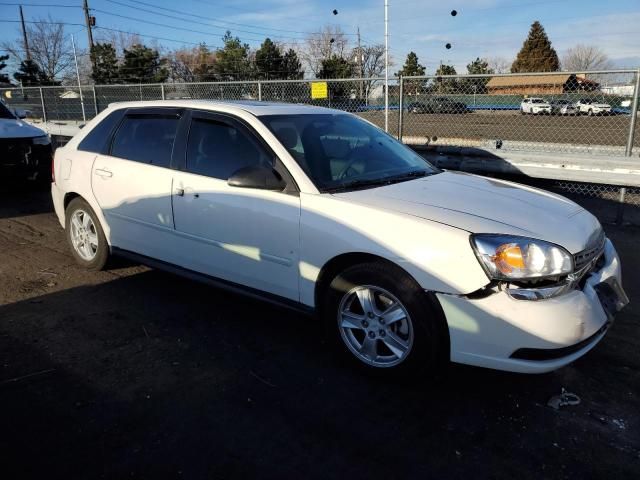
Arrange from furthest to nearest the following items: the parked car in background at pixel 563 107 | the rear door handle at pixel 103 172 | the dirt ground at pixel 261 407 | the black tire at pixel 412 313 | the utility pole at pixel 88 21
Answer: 1. the utility pole at pixel 88 21
2. the parked car in background at pixel 563 107
3. the rear door handle at pixel 103 172
4. the black tire at pixel 412 313
5. the dirt ground at pixel 261 407

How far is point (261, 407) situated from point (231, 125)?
2.05 meters

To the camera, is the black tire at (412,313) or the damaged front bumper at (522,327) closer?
the damaged front bumper at (522,327)

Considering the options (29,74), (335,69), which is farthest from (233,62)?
(29,74)

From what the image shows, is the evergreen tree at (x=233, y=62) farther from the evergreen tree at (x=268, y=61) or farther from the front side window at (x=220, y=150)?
the front side window at (x=220, y=150)

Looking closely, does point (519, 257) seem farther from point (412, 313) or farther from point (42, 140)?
point (42, 140)

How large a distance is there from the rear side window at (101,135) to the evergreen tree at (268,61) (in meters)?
48.9

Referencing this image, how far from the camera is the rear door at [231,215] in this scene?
3416 mm

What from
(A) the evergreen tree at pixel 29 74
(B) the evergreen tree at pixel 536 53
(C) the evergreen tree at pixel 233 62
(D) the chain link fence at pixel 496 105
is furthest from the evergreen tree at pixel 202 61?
(D) the chain link fence at pixel 496 105

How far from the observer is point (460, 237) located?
2770mm

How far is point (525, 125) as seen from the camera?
10602 mm

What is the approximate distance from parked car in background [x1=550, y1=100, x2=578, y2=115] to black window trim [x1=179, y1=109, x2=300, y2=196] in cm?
675

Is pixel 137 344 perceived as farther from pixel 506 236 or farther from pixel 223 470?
pixel 506 236

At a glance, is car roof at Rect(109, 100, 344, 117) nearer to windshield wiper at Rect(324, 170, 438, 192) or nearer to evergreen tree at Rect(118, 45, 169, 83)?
windshield wiper at Rect(324, 170, 438, 192)

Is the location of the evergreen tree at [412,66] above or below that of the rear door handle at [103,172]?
above
